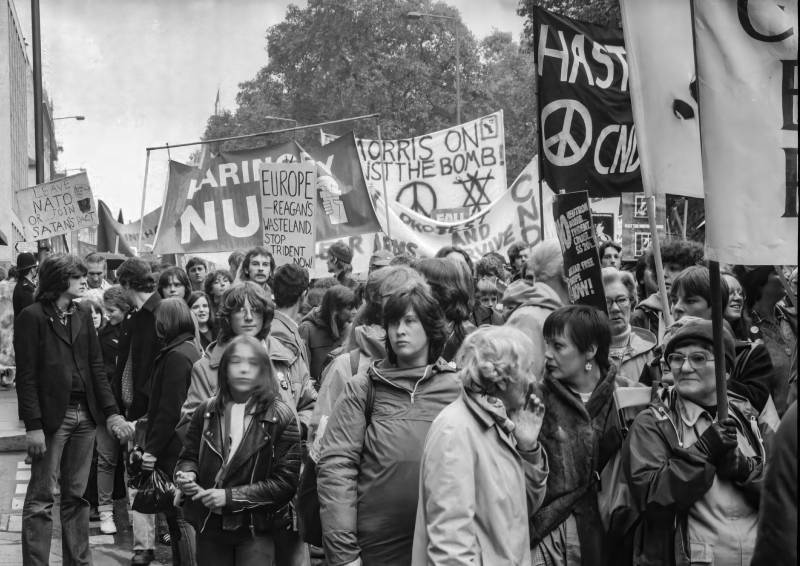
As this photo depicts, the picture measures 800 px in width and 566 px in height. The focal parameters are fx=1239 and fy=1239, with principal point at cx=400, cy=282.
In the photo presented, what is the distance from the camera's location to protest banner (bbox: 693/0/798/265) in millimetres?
3820

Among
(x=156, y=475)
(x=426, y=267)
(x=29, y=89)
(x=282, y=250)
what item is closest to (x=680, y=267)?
(x=426, y=267)

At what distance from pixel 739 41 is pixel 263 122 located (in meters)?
69.2

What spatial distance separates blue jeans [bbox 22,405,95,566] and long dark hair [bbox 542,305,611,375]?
345cm

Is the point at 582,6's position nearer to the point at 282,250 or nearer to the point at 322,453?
the point at 282,250

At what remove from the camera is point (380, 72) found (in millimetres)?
67188

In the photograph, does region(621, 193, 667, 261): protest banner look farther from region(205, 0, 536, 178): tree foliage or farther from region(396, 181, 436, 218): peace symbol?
region(205, 0, 536, 178): tree foliage

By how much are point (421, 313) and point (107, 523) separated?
5.05 m

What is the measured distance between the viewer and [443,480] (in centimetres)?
386

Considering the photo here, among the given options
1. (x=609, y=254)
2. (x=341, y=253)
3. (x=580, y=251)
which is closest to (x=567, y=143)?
(x=580, y=251)

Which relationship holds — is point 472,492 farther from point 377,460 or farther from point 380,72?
point 380,72

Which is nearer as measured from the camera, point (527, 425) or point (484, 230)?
point (527, 425)

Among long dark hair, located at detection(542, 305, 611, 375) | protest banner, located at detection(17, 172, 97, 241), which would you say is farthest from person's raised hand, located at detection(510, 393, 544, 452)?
protest banner, located at detection(17, 172, 97, 241)

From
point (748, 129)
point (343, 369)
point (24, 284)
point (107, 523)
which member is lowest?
point (107, 523)

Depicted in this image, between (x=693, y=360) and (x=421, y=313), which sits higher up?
(x=421, y=313)
